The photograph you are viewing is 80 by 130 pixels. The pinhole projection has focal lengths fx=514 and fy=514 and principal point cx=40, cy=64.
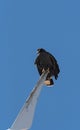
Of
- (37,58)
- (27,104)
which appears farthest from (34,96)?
(37,58)

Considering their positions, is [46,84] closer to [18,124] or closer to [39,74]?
[39,74]

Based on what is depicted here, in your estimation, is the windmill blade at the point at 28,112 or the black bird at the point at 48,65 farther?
the black bird at the point at 48,65

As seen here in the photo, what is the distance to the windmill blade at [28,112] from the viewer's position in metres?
17.0

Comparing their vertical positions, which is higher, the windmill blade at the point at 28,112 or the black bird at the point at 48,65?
the black bird at the point at 48,65

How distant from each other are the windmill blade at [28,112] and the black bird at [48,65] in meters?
0.98

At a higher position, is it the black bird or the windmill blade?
the black bird

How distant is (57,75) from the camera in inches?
772

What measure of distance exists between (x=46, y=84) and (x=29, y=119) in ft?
7.20

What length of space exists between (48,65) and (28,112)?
2.60m

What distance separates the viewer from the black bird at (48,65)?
19375 mm

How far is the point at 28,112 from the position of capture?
1755cm

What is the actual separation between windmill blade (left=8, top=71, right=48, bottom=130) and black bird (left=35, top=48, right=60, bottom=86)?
0.98m

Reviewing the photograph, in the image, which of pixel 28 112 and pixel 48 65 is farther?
pixel 48 65

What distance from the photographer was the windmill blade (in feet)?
55.7
